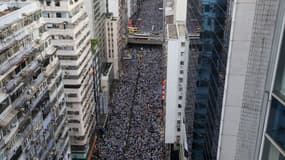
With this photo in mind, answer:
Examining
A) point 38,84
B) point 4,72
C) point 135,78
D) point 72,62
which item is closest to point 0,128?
point 4,72

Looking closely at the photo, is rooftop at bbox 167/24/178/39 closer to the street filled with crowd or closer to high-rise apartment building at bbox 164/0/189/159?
high-rise apartment building at bbox 164/0/189/159

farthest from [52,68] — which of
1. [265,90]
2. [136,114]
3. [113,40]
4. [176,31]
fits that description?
[113,40]

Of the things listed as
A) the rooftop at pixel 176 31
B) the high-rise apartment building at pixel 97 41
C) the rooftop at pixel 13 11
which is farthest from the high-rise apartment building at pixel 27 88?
the high-rise apartment building at pixel 97 41

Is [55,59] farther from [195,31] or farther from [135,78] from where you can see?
[135,78]

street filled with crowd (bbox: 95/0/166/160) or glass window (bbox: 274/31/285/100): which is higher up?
glass window (bbox: 274/31/285/100)

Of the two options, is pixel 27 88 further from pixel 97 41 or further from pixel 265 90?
pixel 97 41

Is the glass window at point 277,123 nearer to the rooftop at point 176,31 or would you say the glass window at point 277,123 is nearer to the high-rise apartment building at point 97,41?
the rooftop at point 176,31

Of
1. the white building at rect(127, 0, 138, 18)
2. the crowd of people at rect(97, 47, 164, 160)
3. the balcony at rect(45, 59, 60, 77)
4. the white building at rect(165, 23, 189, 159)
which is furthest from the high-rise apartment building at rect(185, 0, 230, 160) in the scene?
the white building at rect(127, 0, 138, 18)
